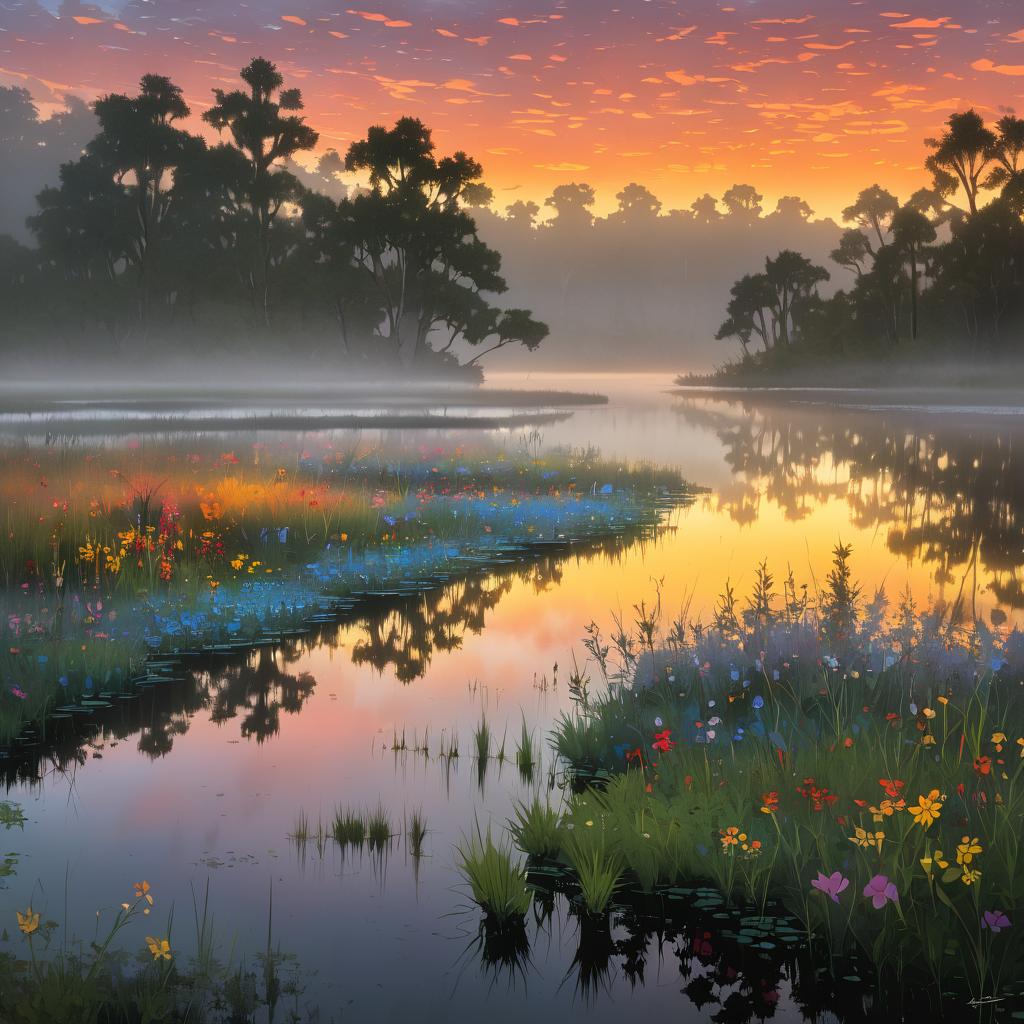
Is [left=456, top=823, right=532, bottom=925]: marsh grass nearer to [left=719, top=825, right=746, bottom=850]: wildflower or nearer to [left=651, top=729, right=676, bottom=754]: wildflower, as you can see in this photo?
[left=719, top=825, right=746, bottom=850]: wildflower

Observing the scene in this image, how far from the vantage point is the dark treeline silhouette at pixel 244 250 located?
6581 cm

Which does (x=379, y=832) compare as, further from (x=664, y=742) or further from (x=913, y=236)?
(x=913, y=236)

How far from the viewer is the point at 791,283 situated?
101 meters

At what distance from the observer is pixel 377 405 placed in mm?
59719

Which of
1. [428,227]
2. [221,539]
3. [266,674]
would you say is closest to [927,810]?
[266,674]

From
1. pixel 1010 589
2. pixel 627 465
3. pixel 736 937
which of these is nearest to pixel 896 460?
pixel 627 465

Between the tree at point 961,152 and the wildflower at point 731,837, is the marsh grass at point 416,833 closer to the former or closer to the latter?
the wildflower at point 731,837

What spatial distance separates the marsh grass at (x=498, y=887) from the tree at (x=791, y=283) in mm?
97174

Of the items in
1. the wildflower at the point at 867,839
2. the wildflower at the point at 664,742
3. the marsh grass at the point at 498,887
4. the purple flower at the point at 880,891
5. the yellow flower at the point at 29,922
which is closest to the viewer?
the yellow flower at the point at 29,922

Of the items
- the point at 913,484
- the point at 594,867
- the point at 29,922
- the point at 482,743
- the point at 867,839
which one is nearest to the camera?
the point at 29,922

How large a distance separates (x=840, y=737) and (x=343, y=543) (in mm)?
11182

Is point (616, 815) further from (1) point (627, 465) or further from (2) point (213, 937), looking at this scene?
(1) point (627, 465)

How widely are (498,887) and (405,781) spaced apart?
2.18 m

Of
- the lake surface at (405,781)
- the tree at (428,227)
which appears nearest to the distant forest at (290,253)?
the tree at (428,227)
